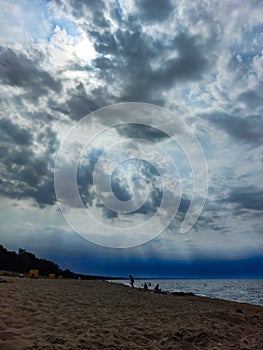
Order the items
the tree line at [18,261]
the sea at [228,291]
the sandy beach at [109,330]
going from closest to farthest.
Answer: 1. the sandy beach at [109,330]
2. the sea at [228,291]
3. the tree line at [18,261]

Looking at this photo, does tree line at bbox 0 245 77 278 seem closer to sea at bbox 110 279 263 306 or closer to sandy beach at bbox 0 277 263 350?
sea at bbox 110 279 263 306

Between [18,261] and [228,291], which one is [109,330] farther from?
[18,261]

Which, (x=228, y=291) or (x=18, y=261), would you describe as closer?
(x=228, y=291)

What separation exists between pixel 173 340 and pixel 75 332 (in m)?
2.25

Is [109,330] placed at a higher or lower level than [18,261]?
lower

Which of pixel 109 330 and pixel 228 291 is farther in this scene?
pixel 228 291

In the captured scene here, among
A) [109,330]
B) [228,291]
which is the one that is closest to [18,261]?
[228,291]

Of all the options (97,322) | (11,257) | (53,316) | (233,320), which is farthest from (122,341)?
(11,257)

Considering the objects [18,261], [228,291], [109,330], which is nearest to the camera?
[109,330]

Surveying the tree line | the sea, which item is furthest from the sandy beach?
the tree line

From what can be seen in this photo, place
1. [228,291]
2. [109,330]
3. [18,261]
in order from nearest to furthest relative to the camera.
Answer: [109,330] < [228,291] < [18,261]

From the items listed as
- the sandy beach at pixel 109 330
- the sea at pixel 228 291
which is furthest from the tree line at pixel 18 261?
the sandy beach at pixel 109 330

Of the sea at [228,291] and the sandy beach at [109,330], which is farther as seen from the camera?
the sea at [228,291]

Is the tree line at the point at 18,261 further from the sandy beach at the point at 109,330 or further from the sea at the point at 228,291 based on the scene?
the sandy beach at the point at 109,330
